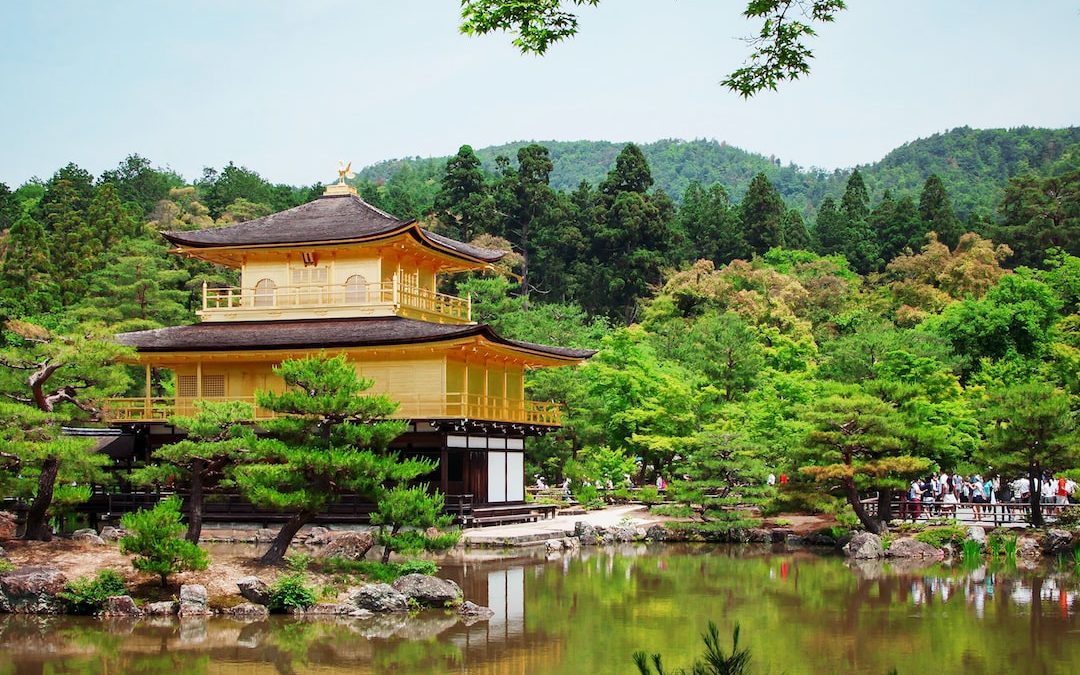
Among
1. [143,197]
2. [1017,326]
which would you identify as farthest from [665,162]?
[1017,326]

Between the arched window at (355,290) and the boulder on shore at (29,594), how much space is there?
43.0 ft

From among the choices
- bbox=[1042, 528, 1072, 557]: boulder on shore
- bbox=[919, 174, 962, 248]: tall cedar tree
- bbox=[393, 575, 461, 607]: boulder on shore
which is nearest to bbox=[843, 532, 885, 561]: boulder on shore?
bbox=[1042, 528, 1072, 557]: boulder on shore

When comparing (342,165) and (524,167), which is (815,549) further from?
(524,167)

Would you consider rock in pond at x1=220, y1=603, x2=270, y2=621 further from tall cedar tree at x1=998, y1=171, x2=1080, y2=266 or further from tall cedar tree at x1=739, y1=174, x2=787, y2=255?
tall cedar tree at x1=739, y1=174, x2=787, y2=255

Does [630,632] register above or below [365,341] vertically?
below

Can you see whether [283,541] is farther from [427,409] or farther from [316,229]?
[316,229]

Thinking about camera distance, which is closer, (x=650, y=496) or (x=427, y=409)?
(x=427, y=409)

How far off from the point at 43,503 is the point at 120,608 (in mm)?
4049

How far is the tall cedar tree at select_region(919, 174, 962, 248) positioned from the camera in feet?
206

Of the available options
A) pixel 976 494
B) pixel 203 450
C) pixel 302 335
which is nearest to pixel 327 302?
pixel 302 335

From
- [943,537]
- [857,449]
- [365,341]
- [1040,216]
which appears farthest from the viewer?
[1040,216]

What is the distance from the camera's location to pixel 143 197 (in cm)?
7481

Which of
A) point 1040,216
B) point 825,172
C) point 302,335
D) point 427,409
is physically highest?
point 825,172

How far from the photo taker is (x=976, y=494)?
1238 inches
